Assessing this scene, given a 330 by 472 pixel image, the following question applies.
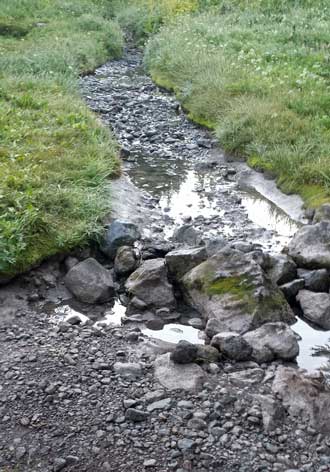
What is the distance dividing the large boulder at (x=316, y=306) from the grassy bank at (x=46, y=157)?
2.76 metres

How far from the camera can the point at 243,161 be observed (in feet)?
39.3

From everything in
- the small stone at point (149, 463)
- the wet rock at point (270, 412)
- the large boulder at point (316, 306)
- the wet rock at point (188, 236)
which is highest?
the wet rock at point (270, 412)

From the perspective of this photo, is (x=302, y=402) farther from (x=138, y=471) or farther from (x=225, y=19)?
(x=225, y=19)

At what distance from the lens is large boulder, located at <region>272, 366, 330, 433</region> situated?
5.15 meters

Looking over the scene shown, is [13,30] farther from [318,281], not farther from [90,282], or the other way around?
[318,281]

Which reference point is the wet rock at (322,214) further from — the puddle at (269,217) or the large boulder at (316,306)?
the large boulder at (316,306)

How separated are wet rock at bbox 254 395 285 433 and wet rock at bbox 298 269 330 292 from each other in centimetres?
216

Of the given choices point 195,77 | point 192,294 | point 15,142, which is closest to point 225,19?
point 195,77

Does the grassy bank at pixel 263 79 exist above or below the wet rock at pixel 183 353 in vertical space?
below

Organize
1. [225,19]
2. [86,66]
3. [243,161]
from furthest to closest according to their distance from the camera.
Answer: [225,19] → [86,66] → [243,161]

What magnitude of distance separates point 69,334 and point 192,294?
1458mm

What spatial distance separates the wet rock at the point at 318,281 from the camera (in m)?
7.25

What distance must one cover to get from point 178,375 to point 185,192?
212 inches

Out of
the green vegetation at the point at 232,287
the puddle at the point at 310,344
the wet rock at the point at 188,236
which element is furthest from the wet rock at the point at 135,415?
the wet rock at the point at 188,236
